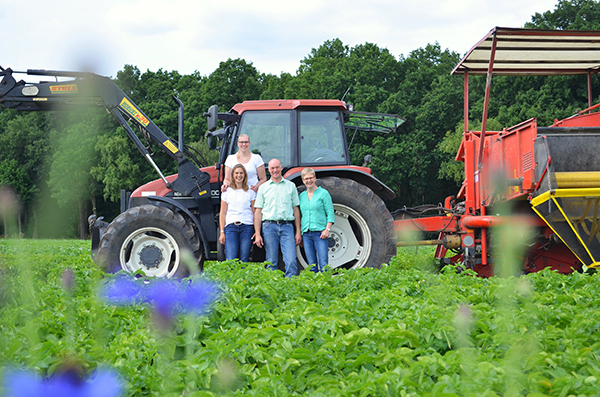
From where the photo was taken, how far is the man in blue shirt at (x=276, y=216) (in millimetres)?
6691

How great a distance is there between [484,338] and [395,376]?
0.99 meters

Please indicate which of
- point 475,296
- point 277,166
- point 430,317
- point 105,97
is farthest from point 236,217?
point 430,317

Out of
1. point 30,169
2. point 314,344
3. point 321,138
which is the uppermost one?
point 321,138

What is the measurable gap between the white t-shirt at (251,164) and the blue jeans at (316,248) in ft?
3.32

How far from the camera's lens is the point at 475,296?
4199 mm

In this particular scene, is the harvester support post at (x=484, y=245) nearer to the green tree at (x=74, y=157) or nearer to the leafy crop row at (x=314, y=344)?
the leafy crop row at (x=314, y=344)

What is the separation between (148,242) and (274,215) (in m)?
1.77

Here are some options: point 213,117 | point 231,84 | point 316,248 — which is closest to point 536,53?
point 316,248

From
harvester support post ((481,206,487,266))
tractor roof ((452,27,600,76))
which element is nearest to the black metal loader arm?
harvester support post ((481,206,487,266))

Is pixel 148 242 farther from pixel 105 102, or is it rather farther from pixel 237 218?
pixel 105 102

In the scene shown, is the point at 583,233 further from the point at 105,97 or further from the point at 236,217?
the point at 105,97

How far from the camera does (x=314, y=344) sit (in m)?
2.79

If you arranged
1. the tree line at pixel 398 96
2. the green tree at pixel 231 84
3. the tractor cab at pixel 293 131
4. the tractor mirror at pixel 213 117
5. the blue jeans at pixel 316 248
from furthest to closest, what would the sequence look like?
the green tree at pixel 231 84
the tree line at pixel 398 96
the tractor cab at pixel 293 131
the blue jeans at pixel 316 248
the tractor mirror at pixel 213 117

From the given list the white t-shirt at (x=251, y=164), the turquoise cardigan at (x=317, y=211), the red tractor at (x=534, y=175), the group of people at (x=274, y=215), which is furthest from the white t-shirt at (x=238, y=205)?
the red tractor at (x=534, y=175)
